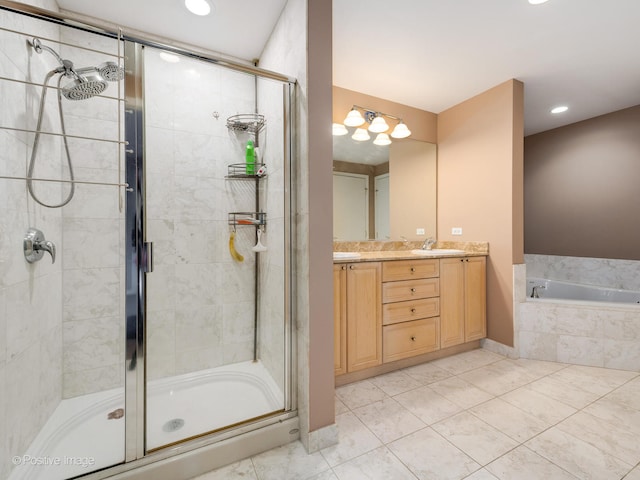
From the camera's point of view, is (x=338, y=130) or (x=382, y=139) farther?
(x=382, y=139)

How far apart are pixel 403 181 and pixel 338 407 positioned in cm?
225

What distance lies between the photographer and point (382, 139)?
279 cm

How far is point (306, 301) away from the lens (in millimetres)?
1422

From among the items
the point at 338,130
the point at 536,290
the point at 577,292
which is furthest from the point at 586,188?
the point at 338,130

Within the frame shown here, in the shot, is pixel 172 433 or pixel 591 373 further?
pixel 591 373

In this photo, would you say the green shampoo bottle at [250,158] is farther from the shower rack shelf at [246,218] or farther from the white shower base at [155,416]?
the white shower base at [155,416]

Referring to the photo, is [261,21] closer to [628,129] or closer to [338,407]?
[338,407]

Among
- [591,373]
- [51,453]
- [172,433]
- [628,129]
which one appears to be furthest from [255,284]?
[628,129]

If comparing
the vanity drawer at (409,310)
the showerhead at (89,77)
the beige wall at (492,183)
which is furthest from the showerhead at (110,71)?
the beige wall at (492,183)

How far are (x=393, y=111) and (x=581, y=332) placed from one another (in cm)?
271

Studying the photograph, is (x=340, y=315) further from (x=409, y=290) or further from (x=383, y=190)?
(x=383, y=190)

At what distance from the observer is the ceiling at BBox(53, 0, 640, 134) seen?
1702mm

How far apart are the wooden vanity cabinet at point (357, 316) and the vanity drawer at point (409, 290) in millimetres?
93

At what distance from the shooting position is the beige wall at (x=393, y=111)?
261 centimetres
